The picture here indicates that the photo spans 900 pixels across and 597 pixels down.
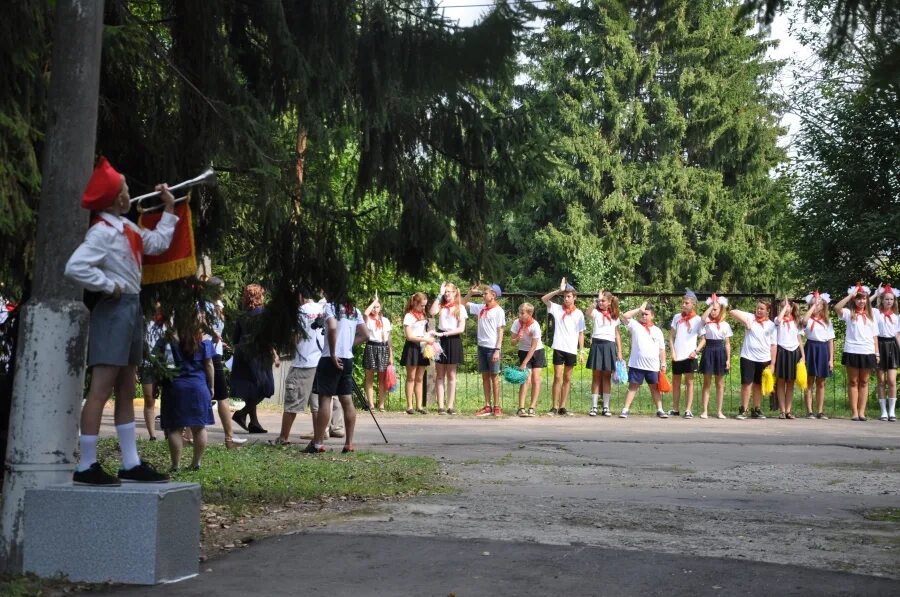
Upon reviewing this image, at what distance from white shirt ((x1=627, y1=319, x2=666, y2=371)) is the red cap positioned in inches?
576

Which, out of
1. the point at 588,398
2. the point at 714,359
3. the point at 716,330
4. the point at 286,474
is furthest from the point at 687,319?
the point at 286,474

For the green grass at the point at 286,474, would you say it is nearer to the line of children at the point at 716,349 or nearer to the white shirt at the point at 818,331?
the line of children at the point at 716,349

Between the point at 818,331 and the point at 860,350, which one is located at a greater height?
the point at 818,331

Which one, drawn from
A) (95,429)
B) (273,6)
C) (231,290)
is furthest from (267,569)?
(231,290)

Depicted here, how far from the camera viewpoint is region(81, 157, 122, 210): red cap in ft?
21.5

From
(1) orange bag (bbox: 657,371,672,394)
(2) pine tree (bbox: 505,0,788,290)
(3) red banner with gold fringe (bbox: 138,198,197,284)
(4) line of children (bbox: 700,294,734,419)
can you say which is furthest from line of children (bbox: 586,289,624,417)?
(2) pine tree (bbox: 505,0,788,290)

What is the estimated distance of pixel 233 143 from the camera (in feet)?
28.1

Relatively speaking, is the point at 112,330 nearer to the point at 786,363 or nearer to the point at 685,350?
the point at 685,350

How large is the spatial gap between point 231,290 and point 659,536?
13.0m

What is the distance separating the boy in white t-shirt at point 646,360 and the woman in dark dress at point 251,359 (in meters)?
6.87

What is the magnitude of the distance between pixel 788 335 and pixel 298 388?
32.4ft

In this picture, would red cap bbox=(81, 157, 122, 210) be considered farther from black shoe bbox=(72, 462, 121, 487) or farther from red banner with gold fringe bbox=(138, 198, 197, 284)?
black shoe bbox=(72, 462, 121, 487)

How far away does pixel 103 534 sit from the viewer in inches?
249

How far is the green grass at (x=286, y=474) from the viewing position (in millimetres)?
9875
